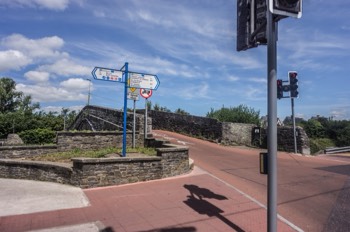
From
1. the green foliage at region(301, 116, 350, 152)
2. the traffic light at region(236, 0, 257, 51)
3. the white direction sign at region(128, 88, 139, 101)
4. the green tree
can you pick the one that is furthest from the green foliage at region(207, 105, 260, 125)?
the green tree

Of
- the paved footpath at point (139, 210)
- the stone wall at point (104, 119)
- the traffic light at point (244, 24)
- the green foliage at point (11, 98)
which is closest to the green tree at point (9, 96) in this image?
the green foliage at point (11, 98)

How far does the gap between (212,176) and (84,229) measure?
5.21 metres

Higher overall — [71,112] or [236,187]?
[71,112]

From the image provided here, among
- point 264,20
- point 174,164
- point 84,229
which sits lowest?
point 84,229

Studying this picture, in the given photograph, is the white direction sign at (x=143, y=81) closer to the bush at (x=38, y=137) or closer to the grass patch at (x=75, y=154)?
the grass patch at (x=75, y=154)

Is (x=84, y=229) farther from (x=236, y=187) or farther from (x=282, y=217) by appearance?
(x=236, y=187)

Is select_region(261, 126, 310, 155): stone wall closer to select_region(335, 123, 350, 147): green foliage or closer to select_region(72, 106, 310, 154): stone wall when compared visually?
select_region(72, 106, 310, 154): stone wall

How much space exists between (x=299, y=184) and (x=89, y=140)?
8.10 metres

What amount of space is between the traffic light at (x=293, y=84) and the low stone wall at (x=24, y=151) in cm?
1147

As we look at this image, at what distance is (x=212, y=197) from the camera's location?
816cm

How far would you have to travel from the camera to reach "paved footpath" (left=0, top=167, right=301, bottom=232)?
6230 millimetres

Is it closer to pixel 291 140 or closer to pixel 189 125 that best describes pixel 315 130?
pixel 189 125

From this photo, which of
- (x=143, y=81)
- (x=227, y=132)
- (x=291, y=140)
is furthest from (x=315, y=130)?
(x=143, y=81)

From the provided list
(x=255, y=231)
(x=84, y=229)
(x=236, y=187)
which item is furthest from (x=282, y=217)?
(x=84, y=229)
